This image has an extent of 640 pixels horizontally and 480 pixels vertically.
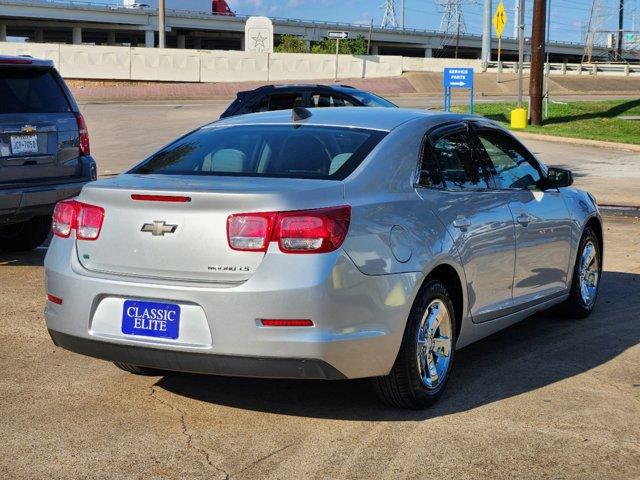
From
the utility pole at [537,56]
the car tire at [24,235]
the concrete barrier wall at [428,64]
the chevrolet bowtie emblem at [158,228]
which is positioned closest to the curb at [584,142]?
the utility pole at [537,56]

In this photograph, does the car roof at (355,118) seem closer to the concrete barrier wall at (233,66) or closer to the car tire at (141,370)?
the car tire at (141,370)

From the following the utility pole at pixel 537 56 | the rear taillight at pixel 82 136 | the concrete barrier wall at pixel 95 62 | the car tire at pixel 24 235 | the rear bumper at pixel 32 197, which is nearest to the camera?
the rear bumper at pixel 32 197

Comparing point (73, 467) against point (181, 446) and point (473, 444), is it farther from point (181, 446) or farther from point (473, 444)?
point (473, 444)

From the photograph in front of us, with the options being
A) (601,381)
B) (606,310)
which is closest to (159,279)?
(601,381)

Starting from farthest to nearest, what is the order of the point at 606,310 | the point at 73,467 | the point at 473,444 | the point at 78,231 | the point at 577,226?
the point at 606,310 → the point at 577,226 → the point at 78,231 → the point at 473,444 → the point at 73,467

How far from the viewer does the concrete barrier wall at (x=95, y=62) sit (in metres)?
57.8

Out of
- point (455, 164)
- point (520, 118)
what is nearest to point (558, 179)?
point (455, 164)

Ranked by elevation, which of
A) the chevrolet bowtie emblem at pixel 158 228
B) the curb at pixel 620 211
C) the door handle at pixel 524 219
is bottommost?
the curb at pixel 620 211

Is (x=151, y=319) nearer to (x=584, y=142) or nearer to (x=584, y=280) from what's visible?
(x=584, y=280)

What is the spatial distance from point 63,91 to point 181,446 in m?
5.84

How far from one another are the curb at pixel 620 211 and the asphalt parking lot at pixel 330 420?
7112 millimetres

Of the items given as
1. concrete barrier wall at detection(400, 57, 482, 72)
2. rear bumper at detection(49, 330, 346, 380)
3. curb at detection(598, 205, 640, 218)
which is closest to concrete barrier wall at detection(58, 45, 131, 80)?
concrete barrier wall at detection(400, 57, 482, 72)

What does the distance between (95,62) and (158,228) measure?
55.3 metres

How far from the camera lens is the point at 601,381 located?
612 centimetres
